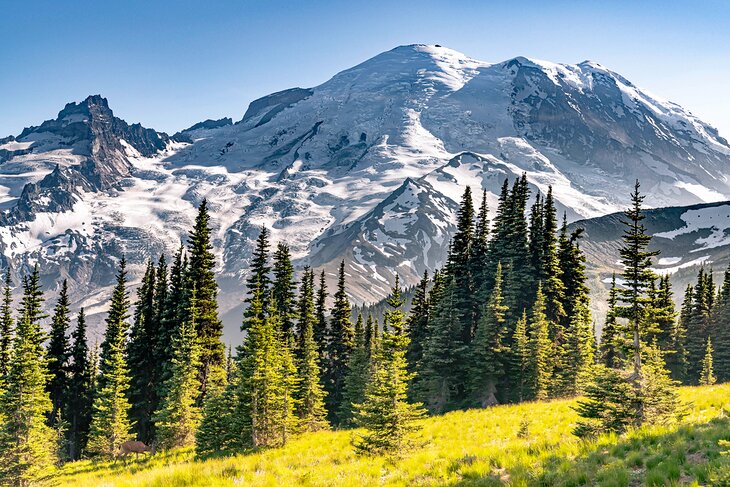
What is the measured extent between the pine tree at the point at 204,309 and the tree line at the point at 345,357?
0.16 meters

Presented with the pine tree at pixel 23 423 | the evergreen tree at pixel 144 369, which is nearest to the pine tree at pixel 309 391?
the evergreen tree at pixel 144 369

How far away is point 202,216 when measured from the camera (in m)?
49.2

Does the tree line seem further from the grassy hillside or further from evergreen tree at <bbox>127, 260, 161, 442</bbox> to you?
the grassy hillside

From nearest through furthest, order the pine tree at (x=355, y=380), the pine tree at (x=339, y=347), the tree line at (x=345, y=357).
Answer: the tree line at (x=345, y=357) < the pine tree at (x=355, y=380) < the pine tree at (x=339, y=347)

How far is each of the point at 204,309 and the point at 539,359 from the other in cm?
2993

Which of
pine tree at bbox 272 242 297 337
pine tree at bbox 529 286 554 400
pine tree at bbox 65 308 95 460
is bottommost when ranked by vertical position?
pine tree at bbox 65 308 95 460

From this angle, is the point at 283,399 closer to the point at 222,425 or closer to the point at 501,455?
the point at 222,425

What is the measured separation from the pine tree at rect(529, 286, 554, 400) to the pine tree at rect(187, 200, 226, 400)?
2751 cm

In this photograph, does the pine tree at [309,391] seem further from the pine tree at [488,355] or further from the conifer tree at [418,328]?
the pine tree at [488,355]

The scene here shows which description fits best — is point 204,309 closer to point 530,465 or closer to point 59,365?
point 59,365

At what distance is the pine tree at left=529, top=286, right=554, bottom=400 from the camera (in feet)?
155

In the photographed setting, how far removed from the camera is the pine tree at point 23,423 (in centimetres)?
3322

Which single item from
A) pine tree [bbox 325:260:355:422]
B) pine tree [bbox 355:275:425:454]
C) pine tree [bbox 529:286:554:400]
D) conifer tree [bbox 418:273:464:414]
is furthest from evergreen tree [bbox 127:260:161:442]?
pine tree [bbox 529:286:554:400]

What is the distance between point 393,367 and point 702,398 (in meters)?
13.6
